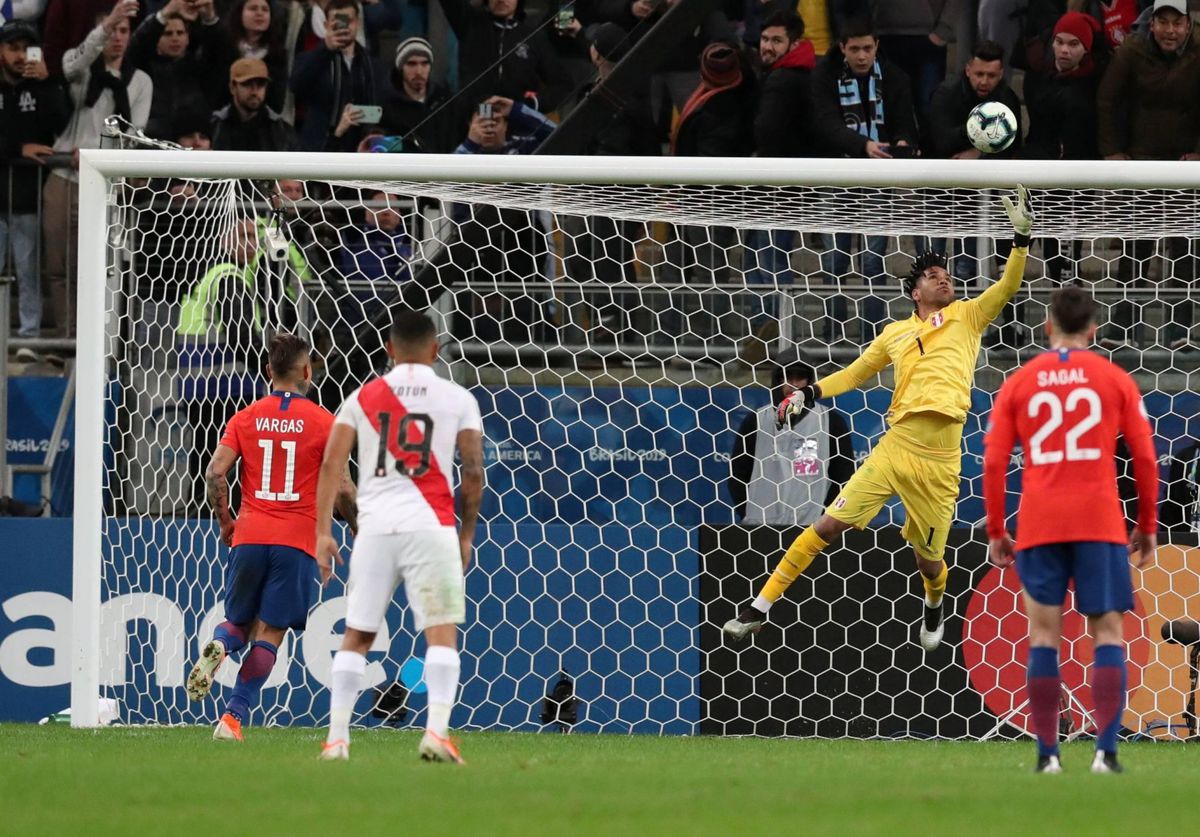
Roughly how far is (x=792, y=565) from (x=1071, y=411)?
359cm

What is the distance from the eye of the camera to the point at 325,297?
12430 mm

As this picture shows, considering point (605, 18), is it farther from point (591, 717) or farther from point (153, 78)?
point (591, 717)

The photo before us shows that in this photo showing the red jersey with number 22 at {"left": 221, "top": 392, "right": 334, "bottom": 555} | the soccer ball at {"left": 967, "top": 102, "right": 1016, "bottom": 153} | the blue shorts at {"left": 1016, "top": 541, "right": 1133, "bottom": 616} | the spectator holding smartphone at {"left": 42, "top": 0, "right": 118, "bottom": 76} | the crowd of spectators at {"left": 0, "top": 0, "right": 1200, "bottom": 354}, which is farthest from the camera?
the spectator holding smartphone at {"left": 42, "top": 0, "right": 118, "bottom": 76}

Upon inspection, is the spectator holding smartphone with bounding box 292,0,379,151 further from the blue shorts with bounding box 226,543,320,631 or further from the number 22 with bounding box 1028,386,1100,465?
the number 22 with bounding box 1028,386,1100,465

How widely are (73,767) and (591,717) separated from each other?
436 centimetres

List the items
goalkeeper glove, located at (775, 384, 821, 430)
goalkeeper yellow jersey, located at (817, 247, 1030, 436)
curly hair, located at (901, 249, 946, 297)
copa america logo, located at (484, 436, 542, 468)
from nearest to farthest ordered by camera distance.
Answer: goalkeeper glove, located at (775, 384, 821, 430) < goalkeeper yellow jersey, located at (817, 247, 1030, 436) < curly hair, located at (901, 249, 946, 297) < copa america logo, located at (484, 436, 542, 468)

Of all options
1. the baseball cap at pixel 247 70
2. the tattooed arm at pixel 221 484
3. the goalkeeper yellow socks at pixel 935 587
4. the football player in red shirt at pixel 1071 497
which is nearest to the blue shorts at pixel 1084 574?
the football player in red shirt at pixel 1071 497

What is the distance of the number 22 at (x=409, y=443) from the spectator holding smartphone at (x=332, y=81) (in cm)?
724

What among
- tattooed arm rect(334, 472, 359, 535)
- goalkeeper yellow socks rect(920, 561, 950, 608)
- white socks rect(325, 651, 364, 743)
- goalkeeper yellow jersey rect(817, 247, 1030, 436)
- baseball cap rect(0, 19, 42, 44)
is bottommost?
white socks rect(325, 651, 364, 743)

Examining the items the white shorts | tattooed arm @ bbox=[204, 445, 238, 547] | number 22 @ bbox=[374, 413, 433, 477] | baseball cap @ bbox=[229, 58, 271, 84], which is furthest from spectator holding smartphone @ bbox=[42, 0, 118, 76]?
the white shorts

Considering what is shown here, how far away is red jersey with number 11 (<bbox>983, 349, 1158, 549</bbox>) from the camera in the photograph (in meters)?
6.94

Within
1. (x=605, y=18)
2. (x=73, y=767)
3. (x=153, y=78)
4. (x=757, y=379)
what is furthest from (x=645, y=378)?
(x=73, y=767)

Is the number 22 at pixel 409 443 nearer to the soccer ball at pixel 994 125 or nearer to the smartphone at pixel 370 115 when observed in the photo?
the soccer ball at pixel 994 125

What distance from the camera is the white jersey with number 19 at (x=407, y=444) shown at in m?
7.15
